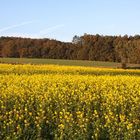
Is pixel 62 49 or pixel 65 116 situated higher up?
pixel 62 49

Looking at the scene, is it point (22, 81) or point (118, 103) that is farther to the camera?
point (22, 81)

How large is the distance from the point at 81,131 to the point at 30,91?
638 centimetres

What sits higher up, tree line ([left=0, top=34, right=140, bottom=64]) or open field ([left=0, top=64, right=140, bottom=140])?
tree line ([left=0, top=34, right=140, bottom=64])

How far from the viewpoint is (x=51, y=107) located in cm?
1305

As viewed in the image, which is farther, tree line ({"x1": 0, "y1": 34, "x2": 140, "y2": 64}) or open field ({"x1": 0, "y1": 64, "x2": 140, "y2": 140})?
tree line ({"x1": 0, "y1": 34, "x2": 140, "y2": 64})

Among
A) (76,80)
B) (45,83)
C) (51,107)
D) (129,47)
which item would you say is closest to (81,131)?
(51,107)

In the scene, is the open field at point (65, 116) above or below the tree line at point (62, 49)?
below

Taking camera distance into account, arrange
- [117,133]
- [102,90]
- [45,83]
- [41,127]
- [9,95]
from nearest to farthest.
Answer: [117,133] → [41,127] → [9,95] → [102,90] → [45,83]

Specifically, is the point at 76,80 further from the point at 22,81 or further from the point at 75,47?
the point at 75,47

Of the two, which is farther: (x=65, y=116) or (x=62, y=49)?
(x=62, y=49)

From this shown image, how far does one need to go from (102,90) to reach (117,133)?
25.3ft

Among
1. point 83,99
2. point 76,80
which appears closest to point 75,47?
point 76,80

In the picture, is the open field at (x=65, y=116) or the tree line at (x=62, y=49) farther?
the tree line at (x=62, y=49)

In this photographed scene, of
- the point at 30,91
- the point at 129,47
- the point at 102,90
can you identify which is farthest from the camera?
the point at 129,47
